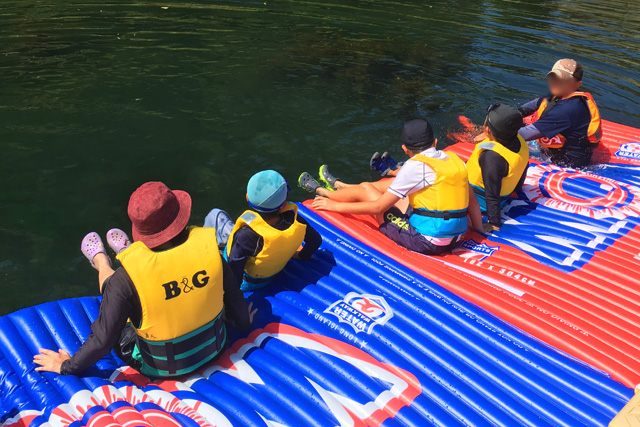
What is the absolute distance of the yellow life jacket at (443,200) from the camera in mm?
3848

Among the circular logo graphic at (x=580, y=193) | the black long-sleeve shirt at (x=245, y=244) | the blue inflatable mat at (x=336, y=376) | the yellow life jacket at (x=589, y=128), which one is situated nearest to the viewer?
the blue inflatable mat at (x=336, y=376)

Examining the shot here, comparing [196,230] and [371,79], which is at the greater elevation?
[196,230]

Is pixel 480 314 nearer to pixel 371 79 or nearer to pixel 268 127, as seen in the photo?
pixel 268 127

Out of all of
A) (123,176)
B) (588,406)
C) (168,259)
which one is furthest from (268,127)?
(588,406)

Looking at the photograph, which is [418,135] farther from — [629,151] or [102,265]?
[629,151]

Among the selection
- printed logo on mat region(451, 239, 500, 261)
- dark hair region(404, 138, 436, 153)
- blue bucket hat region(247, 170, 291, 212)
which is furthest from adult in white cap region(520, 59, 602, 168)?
blue bucket hat region(247, 170, 291, 212)

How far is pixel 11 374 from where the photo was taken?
2.88 meters

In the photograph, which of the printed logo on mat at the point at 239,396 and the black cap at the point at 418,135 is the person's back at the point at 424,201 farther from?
the printed logo on mat at the point at 239,396

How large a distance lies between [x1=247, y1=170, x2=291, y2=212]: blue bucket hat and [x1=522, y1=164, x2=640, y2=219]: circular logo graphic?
3.36 meters

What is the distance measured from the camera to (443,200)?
3928 mm

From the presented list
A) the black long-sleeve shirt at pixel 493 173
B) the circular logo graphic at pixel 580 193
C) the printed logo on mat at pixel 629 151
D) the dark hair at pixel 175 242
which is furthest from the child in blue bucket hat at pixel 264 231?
the printed logo on mat at pixel 629 151

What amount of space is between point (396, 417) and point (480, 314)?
44.8 inches

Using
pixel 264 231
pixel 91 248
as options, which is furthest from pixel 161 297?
pixel 91 248

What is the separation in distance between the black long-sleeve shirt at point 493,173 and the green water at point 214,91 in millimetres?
2285
